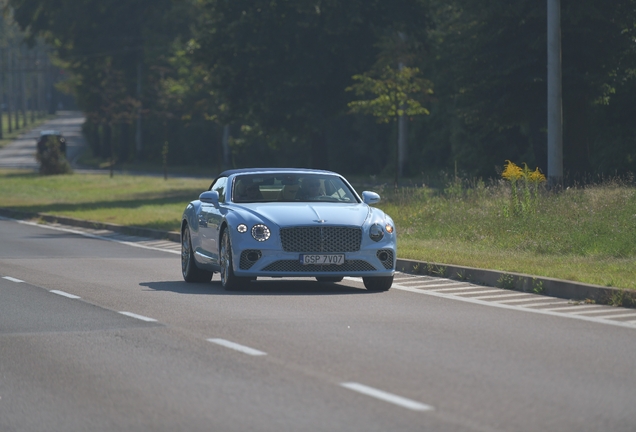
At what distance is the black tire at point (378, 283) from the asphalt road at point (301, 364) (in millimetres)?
162

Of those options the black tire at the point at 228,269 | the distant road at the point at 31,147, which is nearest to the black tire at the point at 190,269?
the black tire at the point at 228,269

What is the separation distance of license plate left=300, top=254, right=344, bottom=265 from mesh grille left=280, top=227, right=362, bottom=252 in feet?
0.24

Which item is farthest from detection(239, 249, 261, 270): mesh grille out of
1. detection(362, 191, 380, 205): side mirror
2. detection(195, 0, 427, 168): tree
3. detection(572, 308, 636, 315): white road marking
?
detection(195, 0, 427, 168): tree

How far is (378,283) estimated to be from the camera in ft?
50.6

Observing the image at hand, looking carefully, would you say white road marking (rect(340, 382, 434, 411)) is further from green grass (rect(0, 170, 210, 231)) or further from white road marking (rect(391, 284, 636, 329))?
green grass (rect(0, 170, 210, 231))

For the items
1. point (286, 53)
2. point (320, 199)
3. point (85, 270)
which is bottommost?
point (85, 270)

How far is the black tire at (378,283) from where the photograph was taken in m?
15.4

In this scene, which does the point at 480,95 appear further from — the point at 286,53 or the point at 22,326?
the point at 22,326

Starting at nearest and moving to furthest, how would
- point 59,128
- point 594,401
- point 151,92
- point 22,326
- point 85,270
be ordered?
point 594,401 → point 22,326 → point 85,270 → point 151,92 → point 59,128

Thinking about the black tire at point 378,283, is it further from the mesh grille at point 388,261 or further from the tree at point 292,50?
the tree at point 292,50

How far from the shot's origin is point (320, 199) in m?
16.1

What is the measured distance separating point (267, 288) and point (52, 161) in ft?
170

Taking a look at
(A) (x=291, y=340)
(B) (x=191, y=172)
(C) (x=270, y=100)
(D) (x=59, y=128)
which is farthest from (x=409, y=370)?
(D) (x=59, y=128)

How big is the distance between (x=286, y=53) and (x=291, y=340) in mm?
38073
